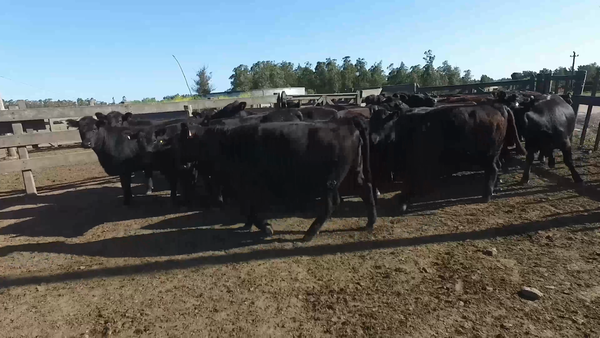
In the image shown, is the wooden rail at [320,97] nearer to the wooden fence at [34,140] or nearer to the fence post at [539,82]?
the wooden fence at [34,140]

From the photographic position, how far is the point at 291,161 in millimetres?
5309

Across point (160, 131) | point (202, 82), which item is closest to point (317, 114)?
point (160, 131)

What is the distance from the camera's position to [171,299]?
12.5 ft

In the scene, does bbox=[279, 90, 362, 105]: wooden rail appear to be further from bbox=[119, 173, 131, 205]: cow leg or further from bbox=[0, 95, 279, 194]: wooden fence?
bbox=[119, 173, 131, 205]: cow leg

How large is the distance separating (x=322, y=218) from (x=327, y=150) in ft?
3.01

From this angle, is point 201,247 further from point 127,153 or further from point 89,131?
point 89,131

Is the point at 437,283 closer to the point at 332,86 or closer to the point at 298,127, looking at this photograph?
the point at 298,127

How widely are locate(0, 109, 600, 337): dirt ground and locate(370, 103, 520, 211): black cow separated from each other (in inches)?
20.3

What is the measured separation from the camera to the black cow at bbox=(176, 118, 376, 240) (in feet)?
17.0

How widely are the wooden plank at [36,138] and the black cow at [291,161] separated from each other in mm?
4882

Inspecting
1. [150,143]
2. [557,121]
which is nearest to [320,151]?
[150,143]

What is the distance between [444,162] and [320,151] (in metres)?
2.70

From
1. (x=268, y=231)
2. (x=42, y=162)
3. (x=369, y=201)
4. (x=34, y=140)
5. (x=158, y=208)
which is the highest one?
(x=34, y=140)

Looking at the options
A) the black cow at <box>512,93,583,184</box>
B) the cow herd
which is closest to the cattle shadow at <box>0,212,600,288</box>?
the cow herd
